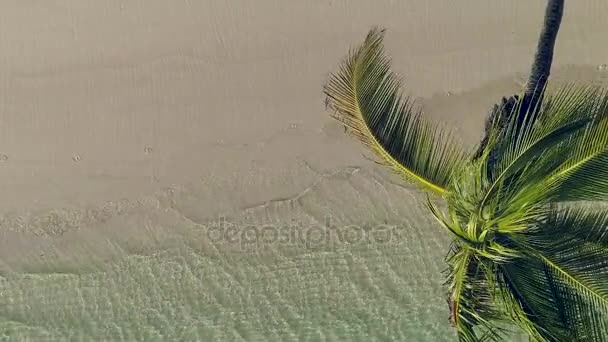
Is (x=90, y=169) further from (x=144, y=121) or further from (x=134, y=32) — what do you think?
(x=134, y=32)

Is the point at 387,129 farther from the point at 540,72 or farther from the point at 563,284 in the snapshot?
the point at 563,284

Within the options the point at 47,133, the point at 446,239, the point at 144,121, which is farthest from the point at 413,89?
the point at 47,133

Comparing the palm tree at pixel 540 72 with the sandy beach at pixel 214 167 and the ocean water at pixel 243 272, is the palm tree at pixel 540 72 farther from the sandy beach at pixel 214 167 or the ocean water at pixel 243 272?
the ocean water at pixel 243 272

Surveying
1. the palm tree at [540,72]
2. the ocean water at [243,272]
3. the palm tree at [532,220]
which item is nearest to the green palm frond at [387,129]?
the palm tree at [532,220]

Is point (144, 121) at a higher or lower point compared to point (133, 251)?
higher

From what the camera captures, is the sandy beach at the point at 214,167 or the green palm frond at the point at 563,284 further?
the sandy beach at the point at 214,167

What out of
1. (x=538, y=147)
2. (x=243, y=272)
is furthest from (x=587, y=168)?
(x=243, y=272)
